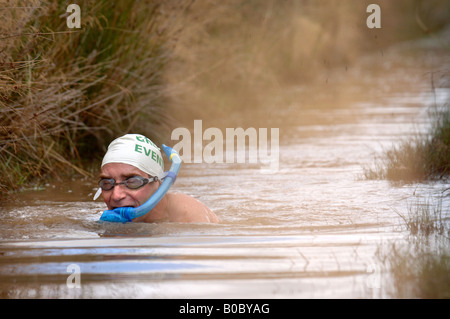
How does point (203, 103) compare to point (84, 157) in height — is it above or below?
above

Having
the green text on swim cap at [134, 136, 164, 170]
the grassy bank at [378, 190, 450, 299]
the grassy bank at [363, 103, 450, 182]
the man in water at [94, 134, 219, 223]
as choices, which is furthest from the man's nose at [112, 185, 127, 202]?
the grassy bank at [363, 103, 450, 182]

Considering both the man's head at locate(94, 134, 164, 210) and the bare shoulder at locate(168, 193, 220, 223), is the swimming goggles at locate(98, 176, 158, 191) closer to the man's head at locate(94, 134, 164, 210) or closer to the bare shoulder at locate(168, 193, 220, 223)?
the man's head at locate(94, 134, 164, 210)

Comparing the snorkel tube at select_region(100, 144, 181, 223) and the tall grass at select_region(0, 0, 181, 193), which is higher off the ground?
the tall grass at select_region(0, 0, 181, 193)

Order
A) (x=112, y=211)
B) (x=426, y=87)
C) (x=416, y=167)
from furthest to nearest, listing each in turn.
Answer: (x=426, y=87) < (x=416, y=167) < (x=112, y=211)

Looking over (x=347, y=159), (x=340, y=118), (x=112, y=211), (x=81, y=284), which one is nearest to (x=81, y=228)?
(x=112, y=211)

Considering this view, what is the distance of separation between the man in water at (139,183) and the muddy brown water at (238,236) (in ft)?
0.52

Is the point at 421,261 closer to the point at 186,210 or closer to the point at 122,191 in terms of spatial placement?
the point at 186,210

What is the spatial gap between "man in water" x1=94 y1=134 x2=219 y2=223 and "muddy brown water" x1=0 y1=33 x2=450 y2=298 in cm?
16

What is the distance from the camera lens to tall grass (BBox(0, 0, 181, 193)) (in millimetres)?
7145

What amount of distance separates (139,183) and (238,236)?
0.80 metres

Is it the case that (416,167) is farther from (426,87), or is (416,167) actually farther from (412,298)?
(426,87)

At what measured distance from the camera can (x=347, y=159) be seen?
32.7ft

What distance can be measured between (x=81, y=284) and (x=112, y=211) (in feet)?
4.58

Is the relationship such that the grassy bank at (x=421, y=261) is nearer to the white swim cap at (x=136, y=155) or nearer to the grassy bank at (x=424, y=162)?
the white swim cap at (x=136, y=155)
